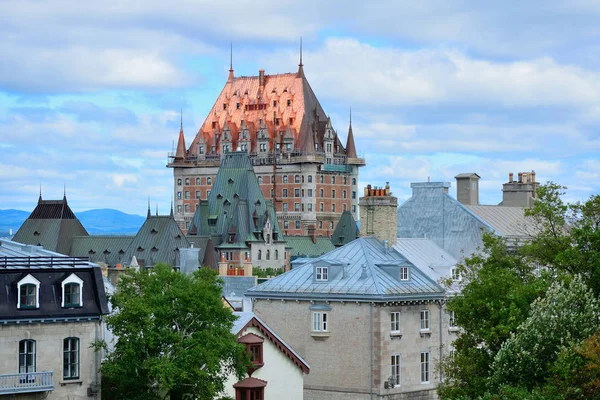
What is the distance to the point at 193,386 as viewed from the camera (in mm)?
50312

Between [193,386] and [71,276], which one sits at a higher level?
[71,276]

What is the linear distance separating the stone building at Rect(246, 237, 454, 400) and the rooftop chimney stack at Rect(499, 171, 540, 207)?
98.3 feet

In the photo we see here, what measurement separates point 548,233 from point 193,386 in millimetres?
16310

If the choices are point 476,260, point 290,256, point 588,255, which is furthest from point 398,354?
point 290,256

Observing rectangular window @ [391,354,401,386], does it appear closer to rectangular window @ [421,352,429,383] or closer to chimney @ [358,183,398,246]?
rectangular window @ [421,352,429,383]

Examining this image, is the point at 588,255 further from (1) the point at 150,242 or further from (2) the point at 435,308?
(1) the point at 150,242

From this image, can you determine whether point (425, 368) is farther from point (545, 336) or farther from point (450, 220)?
point (545, 336)

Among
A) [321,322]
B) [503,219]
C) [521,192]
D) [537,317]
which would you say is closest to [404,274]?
[321,322]

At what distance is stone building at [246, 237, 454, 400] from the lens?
63.2m

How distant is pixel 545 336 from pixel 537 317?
0.76 metres

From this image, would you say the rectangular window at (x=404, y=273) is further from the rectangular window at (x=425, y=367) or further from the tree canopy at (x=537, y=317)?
the tree canopy at (x=537, y=317)

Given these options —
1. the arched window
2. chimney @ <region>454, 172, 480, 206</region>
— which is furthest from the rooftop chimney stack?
Result: the arched window

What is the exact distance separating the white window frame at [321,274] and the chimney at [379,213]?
18.5 feet

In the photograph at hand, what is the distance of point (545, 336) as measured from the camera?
4872 centimetres
